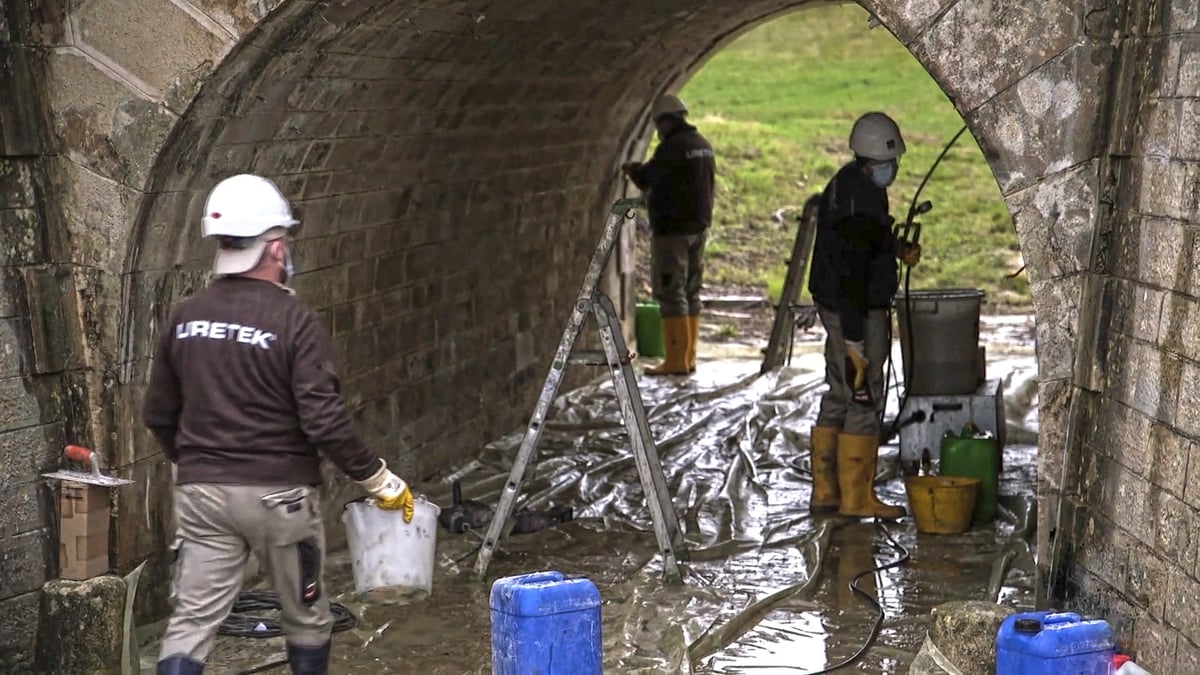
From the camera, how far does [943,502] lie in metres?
7.29

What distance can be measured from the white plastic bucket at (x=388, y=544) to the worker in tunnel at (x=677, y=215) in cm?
542

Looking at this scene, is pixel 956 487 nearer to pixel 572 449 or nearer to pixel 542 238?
pixel 572 449

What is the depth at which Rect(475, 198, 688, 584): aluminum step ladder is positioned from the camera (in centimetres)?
629

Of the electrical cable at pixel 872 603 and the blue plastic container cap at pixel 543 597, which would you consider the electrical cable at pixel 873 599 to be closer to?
the electrical cable at pixel 872 603

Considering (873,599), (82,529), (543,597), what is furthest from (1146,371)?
(82,529)

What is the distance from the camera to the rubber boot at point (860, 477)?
299 inches

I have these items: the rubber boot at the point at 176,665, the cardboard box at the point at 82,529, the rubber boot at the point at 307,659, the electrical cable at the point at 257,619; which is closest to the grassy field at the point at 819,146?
the electrical cable at the point at 257,619

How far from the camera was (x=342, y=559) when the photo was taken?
23.0 ft

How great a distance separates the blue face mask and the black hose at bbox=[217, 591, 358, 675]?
10.3 feet

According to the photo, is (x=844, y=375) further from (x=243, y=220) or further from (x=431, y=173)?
(x=243, y=220)

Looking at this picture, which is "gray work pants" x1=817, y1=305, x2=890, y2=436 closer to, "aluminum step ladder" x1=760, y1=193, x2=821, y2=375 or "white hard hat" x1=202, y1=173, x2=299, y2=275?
"aluminum step ladder" x1=760, y1=193, x2=821, y2=375

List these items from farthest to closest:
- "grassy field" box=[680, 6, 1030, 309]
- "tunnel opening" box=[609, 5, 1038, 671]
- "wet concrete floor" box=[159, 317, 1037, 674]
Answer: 1. "grassy field" box=[680, 6, 1030, 309]
2. "tunnel opening" box=[609, 5, 1038, 671]
3. "wet concrete floor" box=[159, 317, 1037, 674]

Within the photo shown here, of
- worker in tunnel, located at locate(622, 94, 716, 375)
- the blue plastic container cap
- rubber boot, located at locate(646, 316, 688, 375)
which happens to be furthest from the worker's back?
rubber boot, located at locate(646, 316, 688, 375)

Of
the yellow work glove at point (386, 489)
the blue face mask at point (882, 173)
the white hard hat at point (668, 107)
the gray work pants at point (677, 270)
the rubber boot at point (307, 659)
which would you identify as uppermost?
the white hard hat at point (668, 107)
